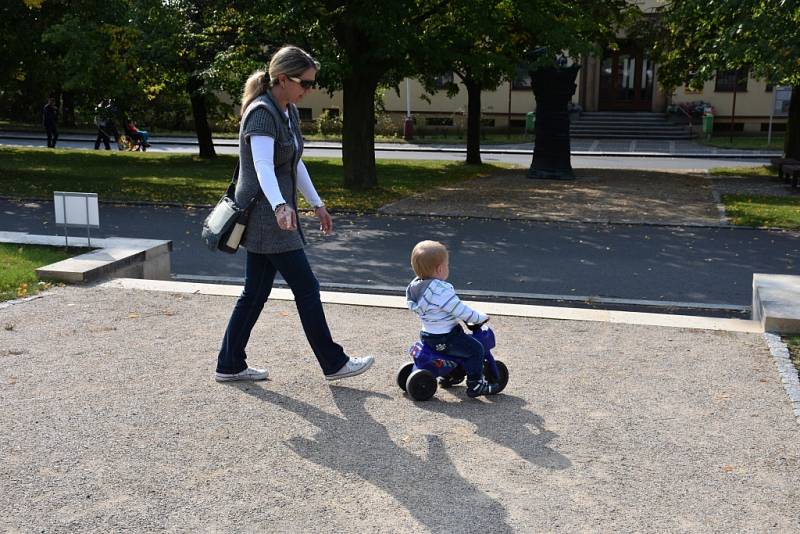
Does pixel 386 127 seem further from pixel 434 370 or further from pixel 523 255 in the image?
pixel 434 370

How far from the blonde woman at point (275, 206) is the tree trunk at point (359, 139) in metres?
13.7

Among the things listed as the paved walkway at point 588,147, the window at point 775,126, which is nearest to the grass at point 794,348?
the paved walkway at point 588,147

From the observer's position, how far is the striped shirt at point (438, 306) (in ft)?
17.4

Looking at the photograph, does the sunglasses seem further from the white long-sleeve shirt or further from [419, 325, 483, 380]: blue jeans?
[419, 325, 483, 380]: blue jeans

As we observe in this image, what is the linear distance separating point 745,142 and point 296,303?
3648 cm

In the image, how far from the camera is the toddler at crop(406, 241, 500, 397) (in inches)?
209

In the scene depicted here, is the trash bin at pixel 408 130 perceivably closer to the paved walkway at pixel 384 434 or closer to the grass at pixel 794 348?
the paved walkway at pixel 384 434

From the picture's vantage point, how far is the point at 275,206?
16.5ft

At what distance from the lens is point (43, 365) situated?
5.98 m

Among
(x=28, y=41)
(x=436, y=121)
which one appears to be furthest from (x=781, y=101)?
(x=28, y=41)

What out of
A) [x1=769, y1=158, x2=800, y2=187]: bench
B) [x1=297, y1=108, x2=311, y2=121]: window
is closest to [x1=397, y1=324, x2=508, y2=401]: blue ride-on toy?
[x1=769, y1=158, x2=800, y2=187]: bench

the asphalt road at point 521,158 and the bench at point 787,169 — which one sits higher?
the bench at point 787,169

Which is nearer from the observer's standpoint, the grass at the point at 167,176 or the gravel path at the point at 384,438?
the gravel path at the point at 384,438

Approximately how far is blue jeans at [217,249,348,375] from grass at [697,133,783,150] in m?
33.4
